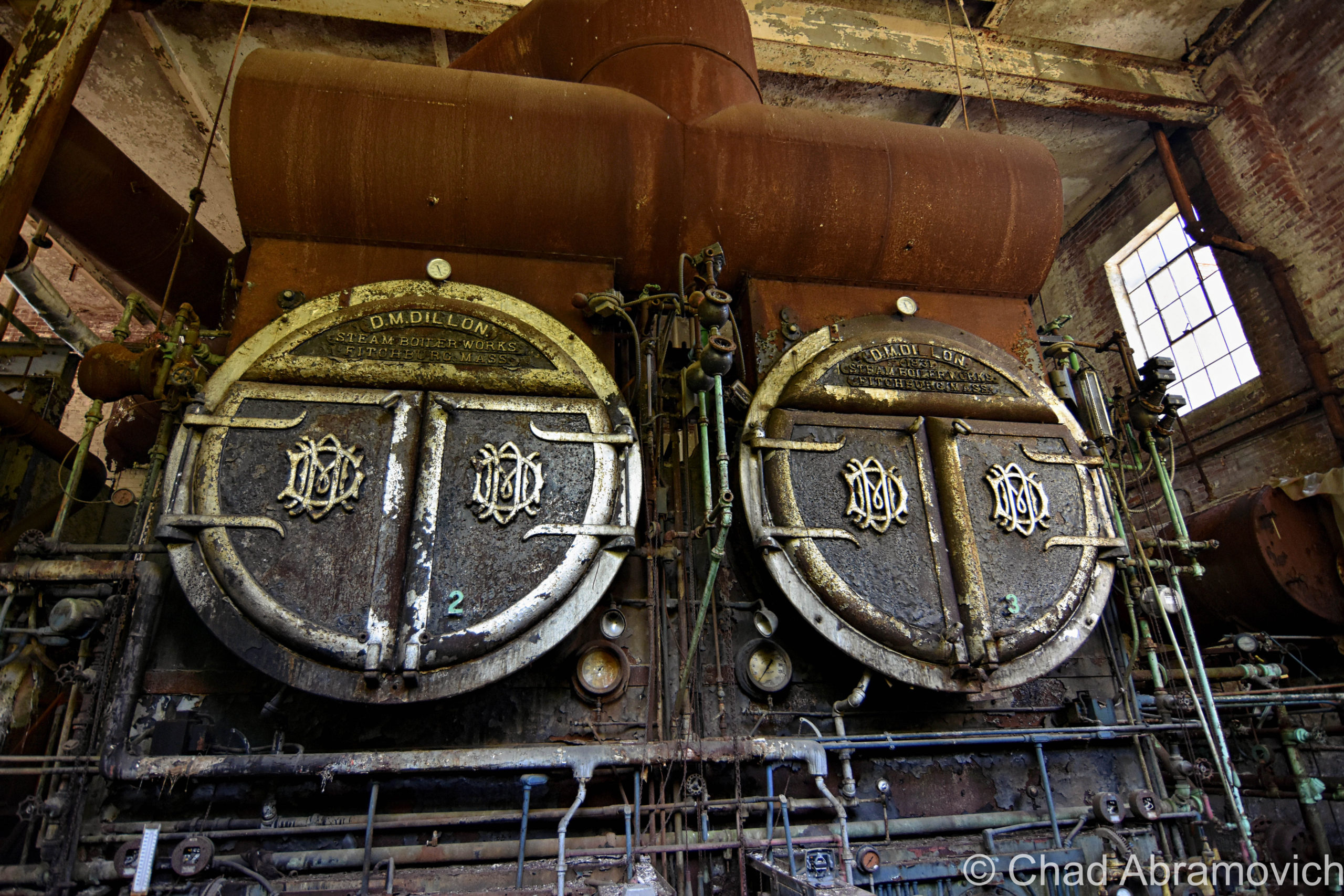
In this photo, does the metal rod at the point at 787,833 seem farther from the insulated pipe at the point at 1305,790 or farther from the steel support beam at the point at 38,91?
the steel support beam at the point at 38,91

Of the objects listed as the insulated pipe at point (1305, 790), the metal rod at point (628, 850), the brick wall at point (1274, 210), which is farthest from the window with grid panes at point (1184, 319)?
the metal rod at point (628, 850)

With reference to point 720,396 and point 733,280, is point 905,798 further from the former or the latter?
point 733,280

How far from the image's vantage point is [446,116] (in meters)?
3.52

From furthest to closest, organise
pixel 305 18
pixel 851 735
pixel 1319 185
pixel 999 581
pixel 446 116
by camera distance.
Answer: pixel 1319 185 < pixel 305 18 < pixel 446 116 < pixel 999 581 < pixel 851 735

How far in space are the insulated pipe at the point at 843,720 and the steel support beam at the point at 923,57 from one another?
16.8 feet

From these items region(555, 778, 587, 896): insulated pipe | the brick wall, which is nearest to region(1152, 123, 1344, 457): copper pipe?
the brick wall

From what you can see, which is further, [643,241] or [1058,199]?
[1058,199]

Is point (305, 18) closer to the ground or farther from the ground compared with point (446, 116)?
farther from the ground

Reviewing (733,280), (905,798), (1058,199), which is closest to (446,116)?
(733,280)

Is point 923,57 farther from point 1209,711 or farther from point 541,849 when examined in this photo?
point 541,849

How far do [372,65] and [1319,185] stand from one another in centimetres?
743

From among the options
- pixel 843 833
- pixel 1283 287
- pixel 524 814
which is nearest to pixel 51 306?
pixel 524 814

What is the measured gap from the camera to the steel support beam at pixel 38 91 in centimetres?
363

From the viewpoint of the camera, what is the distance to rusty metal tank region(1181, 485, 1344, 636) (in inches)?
208
